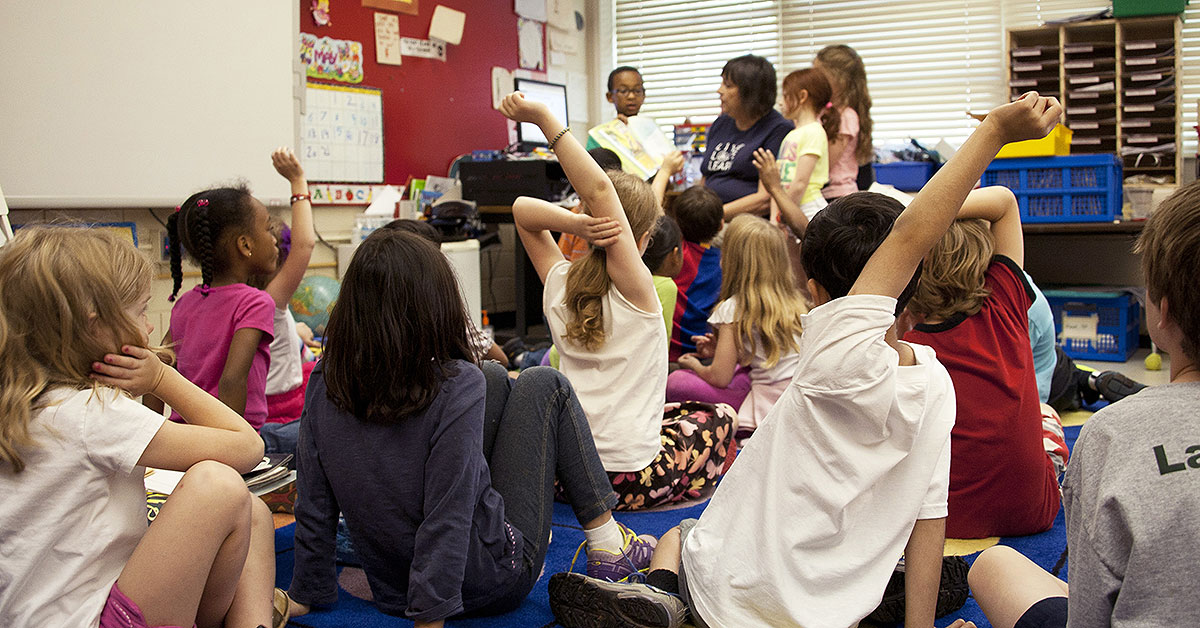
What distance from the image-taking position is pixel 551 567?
6.12 feet

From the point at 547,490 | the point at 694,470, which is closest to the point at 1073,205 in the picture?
the point at 694,470

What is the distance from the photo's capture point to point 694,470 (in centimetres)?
224

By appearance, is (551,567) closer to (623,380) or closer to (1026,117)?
(623,380)

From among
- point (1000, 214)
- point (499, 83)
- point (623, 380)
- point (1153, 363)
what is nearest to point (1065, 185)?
point (1153, 363)

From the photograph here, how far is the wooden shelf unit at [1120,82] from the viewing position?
14.3ft

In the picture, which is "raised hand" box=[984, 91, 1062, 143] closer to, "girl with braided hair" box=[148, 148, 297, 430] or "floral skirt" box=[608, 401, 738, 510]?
"floral skirt" box=[608, 401, 738, 510]

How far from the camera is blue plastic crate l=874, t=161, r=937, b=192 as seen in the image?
4.55 m

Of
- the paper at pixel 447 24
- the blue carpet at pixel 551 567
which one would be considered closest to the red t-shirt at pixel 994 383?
the blue carpet at pixel 551 567

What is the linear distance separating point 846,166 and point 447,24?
2.36 metres

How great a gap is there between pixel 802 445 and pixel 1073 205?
146 inches

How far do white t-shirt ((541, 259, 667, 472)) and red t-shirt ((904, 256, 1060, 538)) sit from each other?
0.51 meters

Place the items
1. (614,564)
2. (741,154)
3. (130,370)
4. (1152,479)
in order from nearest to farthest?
(1152,479)
(130,370)
(614,564)
(741,154)

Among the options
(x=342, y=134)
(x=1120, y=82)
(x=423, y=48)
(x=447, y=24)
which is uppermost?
(x=447, y=24)

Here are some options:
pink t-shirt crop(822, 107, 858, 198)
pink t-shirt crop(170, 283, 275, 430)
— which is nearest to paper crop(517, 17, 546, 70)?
pink t-shirt crop(822, 107, 858, 198)
